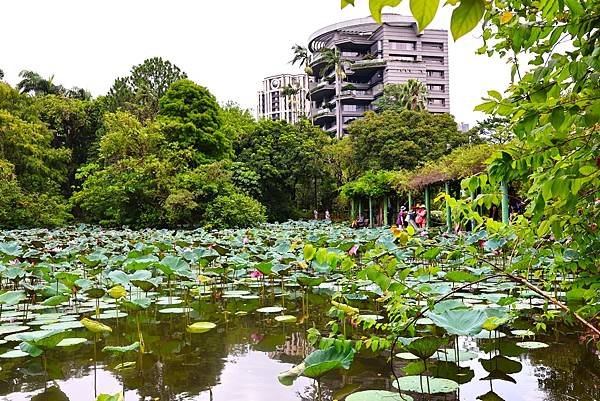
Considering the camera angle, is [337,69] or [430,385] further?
[337,69]

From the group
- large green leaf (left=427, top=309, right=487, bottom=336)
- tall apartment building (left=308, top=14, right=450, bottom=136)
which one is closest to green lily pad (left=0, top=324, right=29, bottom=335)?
large green leaf (left=427, top=309, right=487, bottom=336)

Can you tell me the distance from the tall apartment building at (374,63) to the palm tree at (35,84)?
2183 centimetres

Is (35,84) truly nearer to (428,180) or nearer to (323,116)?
(428,180)

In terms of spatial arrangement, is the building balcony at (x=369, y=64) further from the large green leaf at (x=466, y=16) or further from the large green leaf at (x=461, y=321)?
the large green leaf at (x=466, y=16)

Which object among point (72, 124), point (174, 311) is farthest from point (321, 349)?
point (72, 124)

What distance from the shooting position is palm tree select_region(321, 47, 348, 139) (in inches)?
1636

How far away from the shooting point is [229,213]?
1744 cm

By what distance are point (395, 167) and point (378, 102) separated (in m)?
16.0

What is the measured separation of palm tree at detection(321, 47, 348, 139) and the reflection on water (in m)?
37.7

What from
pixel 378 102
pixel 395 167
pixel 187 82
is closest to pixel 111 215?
pixel 187 82

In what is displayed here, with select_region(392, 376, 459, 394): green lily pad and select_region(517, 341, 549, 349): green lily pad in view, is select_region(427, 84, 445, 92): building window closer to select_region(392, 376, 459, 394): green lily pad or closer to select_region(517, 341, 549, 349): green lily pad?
select_region(517, 341, 549, 349): green lily pad

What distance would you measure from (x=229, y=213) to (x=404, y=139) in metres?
10.0

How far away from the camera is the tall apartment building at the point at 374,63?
43906 millimetres

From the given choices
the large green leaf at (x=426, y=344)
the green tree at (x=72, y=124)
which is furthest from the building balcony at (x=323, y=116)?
the large green leaf at (x=426, y=344)
